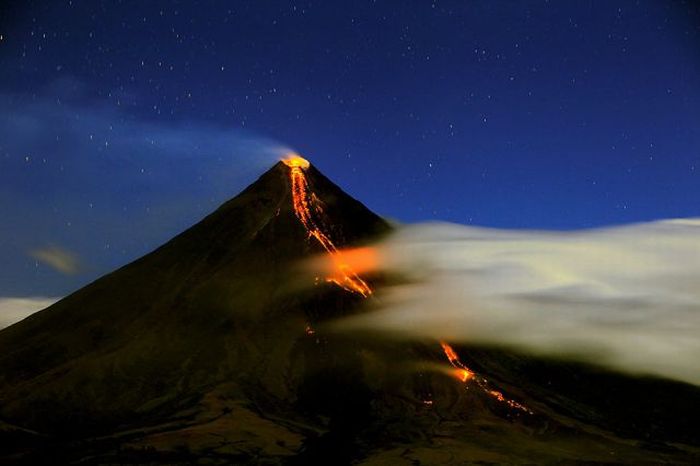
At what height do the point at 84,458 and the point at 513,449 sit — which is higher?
the point at 513,449

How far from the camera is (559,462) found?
173625 mm

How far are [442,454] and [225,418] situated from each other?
5308 cm

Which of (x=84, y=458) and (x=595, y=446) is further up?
(x=595, y=446)

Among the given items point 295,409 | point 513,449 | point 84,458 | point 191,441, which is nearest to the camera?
point 84,458

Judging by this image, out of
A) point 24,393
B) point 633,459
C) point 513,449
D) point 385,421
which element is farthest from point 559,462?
point 24,393

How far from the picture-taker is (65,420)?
605 ft

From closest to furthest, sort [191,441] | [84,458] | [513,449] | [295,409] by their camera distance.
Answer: [84,458] < [191,441] < [513,449] < [295,409]

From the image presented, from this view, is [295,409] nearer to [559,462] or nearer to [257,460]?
[257,460]

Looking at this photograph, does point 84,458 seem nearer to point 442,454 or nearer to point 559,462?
point 442,454

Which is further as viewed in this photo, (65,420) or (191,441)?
(65,420)

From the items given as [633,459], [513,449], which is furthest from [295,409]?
[633,459]

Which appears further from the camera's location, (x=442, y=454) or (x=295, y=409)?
(x=295, y=409)

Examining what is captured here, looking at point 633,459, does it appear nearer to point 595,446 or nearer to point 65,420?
point 595,446

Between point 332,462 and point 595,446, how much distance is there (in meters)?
78.9
